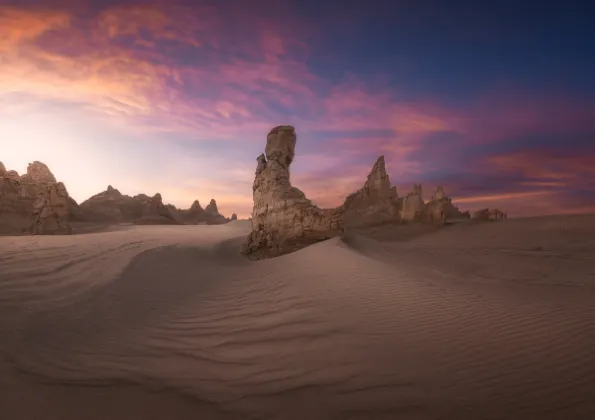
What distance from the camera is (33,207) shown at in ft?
60.1

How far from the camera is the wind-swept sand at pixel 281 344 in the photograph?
3021 millimetres

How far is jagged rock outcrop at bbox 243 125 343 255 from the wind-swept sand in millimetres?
3723

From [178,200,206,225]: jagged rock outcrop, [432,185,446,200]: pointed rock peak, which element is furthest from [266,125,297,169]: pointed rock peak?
[178,200,206,225]: jagged rock outcrop

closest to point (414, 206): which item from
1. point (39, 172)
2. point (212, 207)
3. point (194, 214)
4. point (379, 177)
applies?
point (379, 177)

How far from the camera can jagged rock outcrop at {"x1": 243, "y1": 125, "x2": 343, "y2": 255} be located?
12.1 m

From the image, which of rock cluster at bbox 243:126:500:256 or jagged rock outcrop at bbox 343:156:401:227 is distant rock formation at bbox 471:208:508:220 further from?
rock cluster at bbox 243:126:500:256

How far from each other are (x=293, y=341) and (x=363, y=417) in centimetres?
169

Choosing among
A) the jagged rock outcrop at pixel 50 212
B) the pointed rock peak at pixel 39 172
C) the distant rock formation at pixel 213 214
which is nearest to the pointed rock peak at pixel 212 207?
the distant rock formation at pixel 213 214

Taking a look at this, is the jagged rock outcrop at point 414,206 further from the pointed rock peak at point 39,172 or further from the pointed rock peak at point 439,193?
the pointed rock peak at point 39,172

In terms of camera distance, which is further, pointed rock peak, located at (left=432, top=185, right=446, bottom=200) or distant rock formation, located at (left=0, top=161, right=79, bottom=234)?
pointed rock peak, located at (left=432, top=185, right=446, bottom=200)

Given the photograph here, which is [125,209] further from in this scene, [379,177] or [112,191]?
[379,177]

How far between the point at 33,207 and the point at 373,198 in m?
32.2

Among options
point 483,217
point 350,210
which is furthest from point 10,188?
point 483,217

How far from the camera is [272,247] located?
12.3 m
